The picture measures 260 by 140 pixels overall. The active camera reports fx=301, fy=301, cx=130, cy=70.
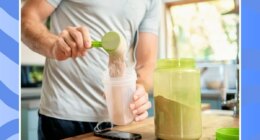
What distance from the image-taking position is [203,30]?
2.77 metres

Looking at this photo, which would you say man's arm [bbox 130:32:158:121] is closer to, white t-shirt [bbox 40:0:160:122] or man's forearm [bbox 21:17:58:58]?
white t-shirt [bbox 40:0:160:122]

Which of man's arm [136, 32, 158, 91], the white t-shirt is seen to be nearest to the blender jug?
the white t-shirt

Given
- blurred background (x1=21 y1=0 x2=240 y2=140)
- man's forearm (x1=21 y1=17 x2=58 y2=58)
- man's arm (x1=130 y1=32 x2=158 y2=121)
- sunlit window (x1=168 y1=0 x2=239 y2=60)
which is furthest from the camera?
sunlit window (x1=168 y1=0 x2=239 y2=60)

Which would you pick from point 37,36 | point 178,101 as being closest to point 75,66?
point 37,36

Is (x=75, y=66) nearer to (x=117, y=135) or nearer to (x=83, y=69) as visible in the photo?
(x=83, y=69)

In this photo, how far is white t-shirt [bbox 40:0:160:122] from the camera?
885mm

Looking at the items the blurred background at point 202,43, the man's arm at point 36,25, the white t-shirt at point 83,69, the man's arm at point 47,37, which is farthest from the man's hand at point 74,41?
the blurred background at point 202,43

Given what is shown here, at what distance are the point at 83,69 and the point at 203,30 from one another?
81.7 inches

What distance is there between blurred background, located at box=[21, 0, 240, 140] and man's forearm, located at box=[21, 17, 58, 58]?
149 cm

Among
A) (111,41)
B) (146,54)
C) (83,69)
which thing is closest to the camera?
(111,41)

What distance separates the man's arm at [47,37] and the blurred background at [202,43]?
1485 millimetres

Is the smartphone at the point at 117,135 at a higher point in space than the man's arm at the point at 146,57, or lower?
lower

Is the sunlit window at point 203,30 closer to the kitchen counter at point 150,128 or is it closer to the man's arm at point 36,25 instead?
the kitchen counter at point 150,128

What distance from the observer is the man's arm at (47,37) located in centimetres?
63
